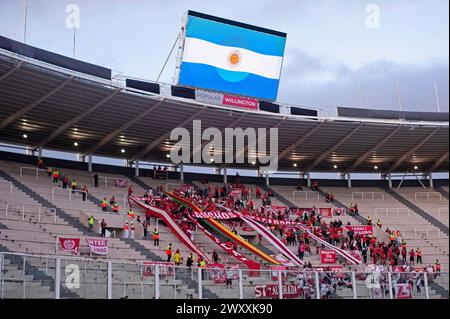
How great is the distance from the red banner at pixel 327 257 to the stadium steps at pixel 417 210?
1097cm

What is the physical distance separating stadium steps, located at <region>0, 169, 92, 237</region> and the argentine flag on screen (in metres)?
9.03

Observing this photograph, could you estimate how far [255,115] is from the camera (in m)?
36.6

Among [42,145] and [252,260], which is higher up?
[42,145]

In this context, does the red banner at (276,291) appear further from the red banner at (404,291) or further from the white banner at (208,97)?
the white banner at (208,97)

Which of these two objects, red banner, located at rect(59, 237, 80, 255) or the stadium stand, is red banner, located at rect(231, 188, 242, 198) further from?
red banner, located at rect(59, 237, 80, 255)

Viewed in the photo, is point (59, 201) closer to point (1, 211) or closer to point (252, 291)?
point (1, 211)

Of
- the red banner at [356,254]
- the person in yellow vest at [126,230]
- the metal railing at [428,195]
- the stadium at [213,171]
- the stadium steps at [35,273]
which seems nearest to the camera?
the stadium steps at [35,273]

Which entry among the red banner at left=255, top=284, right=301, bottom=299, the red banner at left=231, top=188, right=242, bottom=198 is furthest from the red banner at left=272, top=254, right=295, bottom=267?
the red banner at left=255, top=284, right=301, bottom=299

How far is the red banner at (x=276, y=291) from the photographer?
1652 cm

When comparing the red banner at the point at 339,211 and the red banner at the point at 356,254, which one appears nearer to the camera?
the red banner at the point at 356,254

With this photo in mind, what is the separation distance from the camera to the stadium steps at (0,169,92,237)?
29141 millimetres

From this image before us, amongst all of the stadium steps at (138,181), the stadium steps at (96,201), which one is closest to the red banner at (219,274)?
the stadium steps at (96,201)

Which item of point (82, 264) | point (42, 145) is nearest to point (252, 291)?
point (82, 264)

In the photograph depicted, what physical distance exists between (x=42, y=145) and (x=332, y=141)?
1760 centimetres
